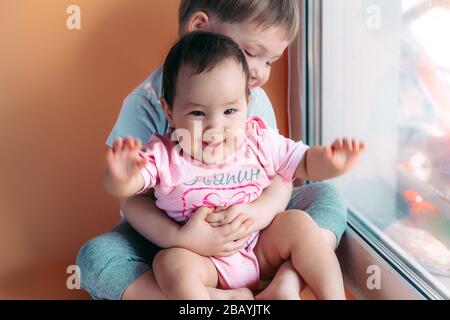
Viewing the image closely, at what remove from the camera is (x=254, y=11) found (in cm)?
119

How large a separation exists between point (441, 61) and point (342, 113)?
1.28 ft

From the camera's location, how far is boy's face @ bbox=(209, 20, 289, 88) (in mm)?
1200

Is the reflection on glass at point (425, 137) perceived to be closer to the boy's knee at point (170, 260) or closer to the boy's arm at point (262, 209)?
the boy's arm at point (262, 209)

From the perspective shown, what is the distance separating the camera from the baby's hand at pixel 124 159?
3.20 ft

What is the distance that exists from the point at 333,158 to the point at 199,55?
0.29 metres

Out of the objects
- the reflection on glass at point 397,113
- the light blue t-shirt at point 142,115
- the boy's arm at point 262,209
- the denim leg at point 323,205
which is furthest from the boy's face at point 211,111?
the reflection on glass at point 397,113

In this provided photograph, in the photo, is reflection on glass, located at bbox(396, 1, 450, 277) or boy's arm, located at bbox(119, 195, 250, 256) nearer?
boy's arm, located at bbox(119, 195, 250, 256)

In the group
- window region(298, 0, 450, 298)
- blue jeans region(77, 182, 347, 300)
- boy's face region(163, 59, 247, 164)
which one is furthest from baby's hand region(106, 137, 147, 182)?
window region(298, 0, 450, 298)

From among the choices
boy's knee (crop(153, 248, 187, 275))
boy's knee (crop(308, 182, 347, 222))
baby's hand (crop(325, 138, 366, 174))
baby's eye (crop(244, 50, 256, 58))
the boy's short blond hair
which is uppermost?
the boy's short blond hair

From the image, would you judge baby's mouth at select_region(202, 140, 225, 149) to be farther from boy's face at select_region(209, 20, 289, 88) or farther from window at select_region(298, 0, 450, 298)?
window at select_region(298, 0, 450, 298)

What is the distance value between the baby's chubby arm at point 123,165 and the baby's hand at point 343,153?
1.06ft

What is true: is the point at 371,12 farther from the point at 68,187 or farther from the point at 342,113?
the point at 68,187

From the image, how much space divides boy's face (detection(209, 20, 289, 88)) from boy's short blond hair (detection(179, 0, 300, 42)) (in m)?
0.01
